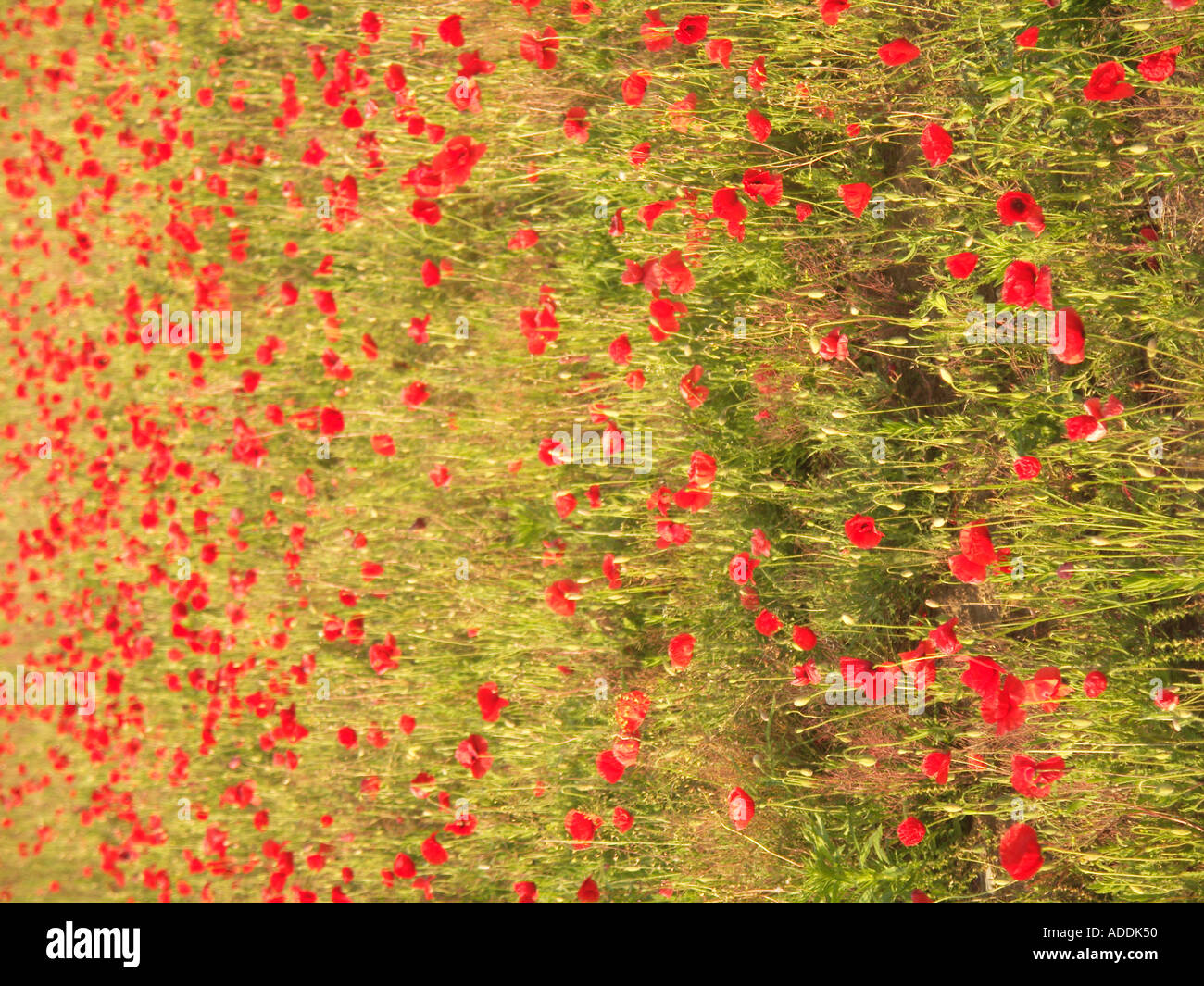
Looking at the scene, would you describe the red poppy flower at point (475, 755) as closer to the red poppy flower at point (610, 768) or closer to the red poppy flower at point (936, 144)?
the red poppy flower at point (610, 768)

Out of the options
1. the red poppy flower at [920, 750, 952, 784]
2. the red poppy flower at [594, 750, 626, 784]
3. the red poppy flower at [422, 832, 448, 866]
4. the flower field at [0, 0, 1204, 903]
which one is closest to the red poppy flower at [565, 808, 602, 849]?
the flower field at [0, 0, 1204, 903]

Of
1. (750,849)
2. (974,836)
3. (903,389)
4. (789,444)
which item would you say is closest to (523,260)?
(789,444)

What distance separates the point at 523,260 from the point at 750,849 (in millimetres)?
2591

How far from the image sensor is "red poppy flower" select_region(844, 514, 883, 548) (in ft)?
8.77

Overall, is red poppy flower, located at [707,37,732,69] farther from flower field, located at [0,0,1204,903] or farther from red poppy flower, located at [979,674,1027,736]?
red poppy flower, located at [979,674,1027,736]

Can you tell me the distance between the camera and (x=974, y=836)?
282 centimetres

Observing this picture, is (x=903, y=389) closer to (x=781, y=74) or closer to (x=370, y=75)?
(x=781, y=74)

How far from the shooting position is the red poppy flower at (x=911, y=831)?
266 cm

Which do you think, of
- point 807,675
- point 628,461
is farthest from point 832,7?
point 807,675

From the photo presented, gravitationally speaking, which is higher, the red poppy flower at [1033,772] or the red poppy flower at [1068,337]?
the red poppy flower at [1068,337]

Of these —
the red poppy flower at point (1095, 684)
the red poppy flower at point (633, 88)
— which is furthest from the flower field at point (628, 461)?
the red poppy flower at point (633, 88)

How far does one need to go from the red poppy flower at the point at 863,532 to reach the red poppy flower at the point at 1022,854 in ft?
3.00

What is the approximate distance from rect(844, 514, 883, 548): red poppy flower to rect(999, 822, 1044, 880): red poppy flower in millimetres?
915

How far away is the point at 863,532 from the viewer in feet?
8.83
